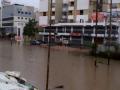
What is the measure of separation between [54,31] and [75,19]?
4.27 metres

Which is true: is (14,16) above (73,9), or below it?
below

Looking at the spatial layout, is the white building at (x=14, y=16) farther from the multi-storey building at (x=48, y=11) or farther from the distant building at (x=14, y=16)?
the multi-storey building at (x=48, y=11)

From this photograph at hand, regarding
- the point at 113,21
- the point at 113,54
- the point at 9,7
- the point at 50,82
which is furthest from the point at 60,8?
the point at 50,82

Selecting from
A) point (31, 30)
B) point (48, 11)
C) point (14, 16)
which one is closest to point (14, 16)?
point (14, 16)

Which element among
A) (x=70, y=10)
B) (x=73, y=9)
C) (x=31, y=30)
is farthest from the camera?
(x=31, y=30)

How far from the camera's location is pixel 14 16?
84688 mm

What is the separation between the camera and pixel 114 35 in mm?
45594

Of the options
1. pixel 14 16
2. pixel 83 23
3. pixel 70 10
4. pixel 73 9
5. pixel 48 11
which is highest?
pixel 73 9

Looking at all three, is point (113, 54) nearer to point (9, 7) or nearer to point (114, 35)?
point (114, 35)

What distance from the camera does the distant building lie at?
278 feet

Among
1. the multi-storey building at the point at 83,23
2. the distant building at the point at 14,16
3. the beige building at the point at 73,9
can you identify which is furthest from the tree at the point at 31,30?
the distant building at the point at 14,16

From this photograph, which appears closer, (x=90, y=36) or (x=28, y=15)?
(x=90, y=36)

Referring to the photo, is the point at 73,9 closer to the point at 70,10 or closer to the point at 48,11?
the point at 70,10

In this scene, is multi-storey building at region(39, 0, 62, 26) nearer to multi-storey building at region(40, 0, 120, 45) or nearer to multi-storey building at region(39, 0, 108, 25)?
multi-storey building at region(39, 0, 108, 25)
